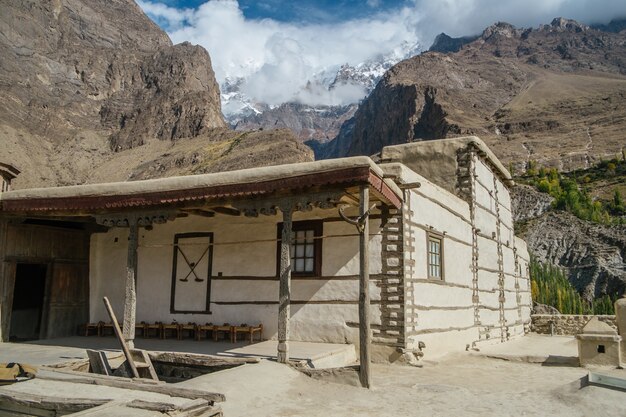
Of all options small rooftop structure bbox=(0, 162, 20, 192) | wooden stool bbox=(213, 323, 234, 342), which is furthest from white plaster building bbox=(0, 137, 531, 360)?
small rooftop structure bbox=(0, 162, 20, 192)

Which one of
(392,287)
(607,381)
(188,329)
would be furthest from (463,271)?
(188,329)

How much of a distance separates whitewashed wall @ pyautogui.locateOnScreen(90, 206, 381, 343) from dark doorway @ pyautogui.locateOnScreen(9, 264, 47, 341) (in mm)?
1877

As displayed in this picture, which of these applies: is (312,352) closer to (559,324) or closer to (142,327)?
(142,327)

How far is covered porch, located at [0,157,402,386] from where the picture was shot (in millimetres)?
9148

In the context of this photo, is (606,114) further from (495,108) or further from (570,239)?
(570,239)

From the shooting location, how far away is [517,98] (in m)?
129

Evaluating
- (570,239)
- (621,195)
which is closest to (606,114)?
(621,195)

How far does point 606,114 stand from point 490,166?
90811 mm

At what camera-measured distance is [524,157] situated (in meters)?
87.3

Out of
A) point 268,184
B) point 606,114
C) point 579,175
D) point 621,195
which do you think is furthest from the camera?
point 606,114

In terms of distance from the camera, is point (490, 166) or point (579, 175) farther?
point (579, 175)

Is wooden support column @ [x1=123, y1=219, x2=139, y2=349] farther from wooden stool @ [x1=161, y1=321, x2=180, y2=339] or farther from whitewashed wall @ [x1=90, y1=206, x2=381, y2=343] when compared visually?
wooden stool @ [x1=161, y1=321, x2=180, y2=339]

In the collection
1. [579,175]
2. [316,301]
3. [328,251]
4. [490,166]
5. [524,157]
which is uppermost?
[524,157]

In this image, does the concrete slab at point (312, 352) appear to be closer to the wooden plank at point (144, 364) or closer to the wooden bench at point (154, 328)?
the wooden plank at point (144, 364)
